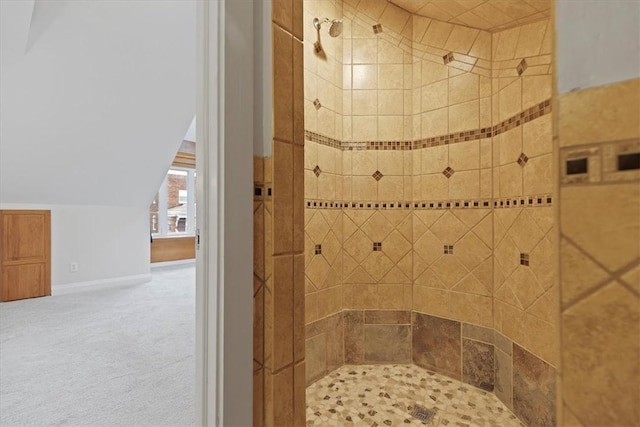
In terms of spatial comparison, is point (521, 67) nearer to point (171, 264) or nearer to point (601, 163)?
point (601, 163)

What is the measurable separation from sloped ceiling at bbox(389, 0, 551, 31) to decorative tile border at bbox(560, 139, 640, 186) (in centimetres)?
163

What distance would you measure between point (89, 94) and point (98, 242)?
234 centimetres

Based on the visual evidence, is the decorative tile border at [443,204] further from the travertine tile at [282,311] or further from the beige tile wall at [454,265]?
the travertine tile at [282,311]

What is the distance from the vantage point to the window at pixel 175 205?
6477 mm

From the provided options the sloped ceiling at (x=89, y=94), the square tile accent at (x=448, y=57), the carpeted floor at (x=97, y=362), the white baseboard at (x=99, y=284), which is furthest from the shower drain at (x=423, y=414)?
the white baseboard at (x=99, y=284)

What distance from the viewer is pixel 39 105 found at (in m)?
2.88

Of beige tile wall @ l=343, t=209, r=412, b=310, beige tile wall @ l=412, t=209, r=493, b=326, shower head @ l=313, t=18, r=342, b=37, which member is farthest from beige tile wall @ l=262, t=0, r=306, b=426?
beige tile wall @ l=412, t=209, r=493, b=326

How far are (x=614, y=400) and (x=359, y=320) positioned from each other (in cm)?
191

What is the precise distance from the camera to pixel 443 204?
2.09 metres

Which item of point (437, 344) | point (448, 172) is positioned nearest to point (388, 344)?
point (437, 344)

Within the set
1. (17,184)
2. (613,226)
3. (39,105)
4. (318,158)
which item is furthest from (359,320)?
(17,184)

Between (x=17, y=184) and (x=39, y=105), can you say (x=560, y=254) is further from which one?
(x=17, y=184)

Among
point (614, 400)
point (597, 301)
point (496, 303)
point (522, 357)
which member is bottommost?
point (522, 357)

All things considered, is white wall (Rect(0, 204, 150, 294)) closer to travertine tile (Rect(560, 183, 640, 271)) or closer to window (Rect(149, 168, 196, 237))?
window (Rect(149, 168, 196, 237))
